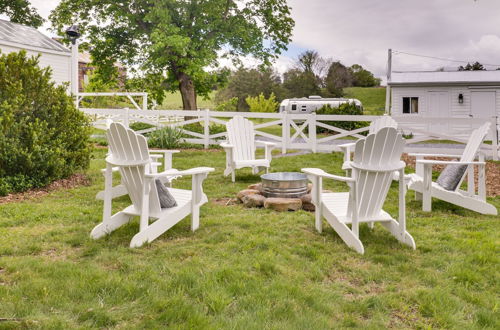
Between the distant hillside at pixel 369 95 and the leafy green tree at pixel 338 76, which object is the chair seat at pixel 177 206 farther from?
the distant hillside at pixel 369 95

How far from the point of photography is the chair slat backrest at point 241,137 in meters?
7.82

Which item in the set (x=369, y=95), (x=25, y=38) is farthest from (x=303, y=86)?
(x=25, y=38)

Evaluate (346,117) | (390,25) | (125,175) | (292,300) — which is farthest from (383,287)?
(390,25)

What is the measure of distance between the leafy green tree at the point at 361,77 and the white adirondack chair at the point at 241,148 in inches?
1297

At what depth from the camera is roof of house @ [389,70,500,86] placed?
18422 millimetres

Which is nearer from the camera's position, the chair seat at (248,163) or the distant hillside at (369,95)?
the chair seat at (248,163)

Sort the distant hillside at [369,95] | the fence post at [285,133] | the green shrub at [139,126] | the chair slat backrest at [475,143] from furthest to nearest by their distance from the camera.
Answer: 1. the distant hillside at [369,95]
2. the green shrub at [139,126]
3. the fence post at [285,133]
4. the chair slat backrest at [475,143]

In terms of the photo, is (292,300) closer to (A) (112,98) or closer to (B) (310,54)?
(A) (112,98)

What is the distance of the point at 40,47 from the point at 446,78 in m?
16.1

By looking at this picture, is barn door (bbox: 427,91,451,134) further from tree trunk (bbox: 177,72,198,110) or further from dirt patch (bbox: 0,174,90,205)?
dirt patch (bbox: 0,174,90,205)

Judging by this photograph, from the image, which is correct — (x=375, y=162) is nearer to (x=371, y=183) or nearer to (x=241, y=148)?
(x=371, y=183)

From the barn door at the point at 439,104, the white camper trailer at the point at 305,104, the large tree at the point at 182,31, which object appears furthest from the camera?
the white camper trailer at the point at 305,104

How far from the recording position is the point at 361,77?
4006cm

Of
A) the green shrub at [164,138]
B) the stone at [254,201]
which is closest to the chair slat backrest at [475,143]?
the stone at [254,201]
